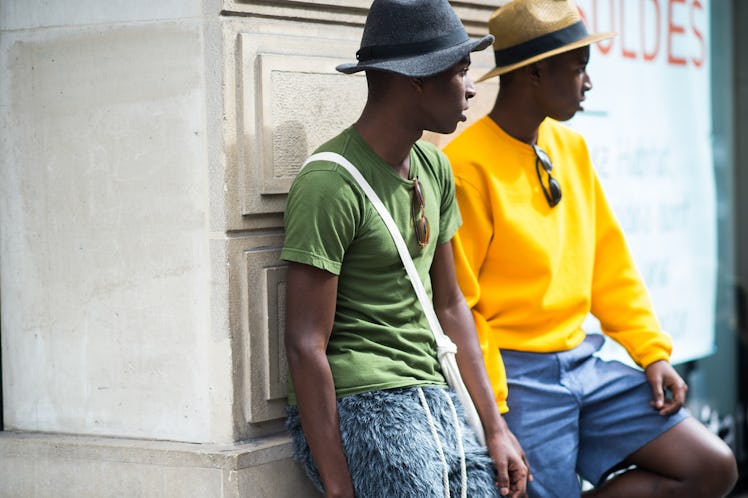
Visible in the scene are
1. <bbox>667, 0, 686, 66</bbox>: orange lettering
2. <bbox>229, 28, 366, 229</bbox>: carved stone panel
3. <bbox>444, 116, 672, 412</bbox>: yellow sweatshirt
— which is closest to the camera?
<bbox>229, 28, 366, 229</bbox>: carved stone panel

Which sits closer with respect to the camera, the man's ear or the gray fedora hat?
the gray fedora hat

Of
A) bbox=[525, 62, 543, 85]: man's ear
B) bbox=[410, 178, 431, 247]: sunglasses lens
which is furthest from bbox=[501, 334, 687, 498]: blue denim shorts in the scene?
bbox=[525, 62, 543, 85]: man's ear

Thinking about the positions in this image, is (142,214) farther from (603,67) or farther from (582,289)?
(603,67)

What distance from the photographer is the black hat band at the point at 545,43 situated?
12.6 feet

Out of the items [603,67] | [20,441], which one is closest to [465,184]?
[20,441]

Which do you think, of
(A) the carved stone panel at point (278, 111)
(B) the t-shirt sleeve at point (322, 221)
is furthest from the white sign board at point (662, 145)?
(B) the t-shirt sleeve at point (322, 221)

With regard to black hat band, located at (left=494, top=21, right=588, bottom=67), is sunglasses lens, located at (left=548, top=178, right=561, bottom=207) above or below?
below

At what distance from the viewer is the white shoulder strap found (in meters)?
3.22

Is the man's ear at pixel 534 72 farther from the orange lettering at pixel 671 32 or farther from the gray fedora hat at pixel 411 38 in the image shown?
the orange lettering at pixel 671 32

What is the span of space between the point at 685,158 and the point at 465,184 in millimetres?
2823

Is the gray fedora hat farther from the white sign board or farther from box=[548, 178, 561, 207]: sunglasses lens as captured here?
the white sign board

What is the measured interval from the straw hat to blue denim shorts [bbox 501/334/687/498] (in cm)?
97

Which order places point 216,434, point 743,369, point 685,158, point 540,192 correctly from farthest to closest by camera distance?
point 743,369 < point 685,158 < point 540,192 < point 216,434

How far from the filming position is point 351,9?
3912mm
